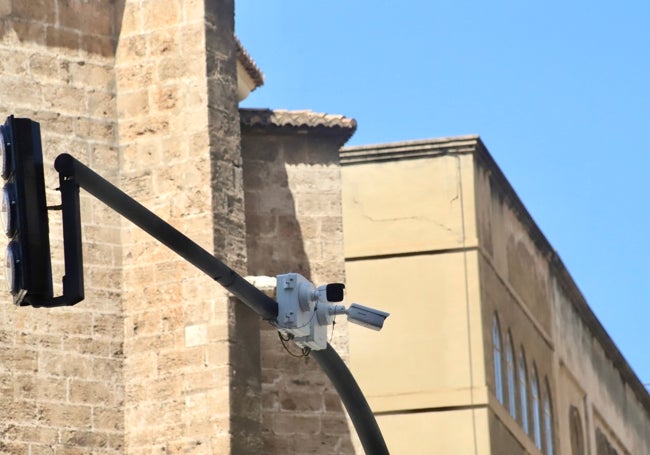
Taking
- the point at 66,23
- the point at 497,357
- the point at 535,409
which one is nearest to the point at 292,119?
the point at 66,23

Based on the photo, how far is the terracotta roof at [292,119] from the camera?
64.0 feet

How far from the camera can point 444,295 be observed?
2558 cm

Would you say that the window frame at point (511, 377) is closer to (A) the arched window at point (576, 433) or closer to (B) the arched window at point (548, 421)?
(B) the arched window at point (548, 421)

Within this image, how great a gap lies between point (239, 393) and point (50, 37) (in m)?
3.34

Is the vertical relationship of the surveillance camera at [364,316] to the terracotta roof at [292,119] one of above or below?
below

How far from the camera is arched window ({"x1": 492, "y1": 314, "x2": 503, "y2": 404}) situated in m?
25.5

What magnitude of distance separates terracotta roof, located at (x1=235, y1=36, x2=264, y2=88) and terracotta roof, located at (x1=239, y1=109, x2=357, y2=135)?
183 centimetres

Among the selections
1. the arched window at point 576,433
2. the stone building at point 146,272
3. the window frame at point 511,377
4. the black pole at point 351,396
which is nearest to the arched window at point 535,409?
the window frame at point 511,377

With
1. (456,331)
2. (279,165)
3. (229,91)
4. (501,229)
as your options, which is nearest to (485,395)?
(456,331)

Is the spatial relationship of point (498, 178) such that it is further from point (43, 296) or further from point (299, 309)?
point (43, 296)

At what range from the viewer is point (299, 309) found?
1217 cm

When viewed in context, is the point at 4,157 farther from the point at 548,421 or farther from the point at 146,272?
the point at 548,421

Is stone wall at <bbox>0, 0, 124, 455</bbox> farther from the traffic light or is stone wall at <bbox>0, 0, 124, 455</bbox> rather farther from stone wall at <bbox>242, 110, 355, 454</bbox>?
the traffic light

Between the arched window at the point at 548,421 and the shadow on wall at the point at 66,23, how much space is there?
1150cm
